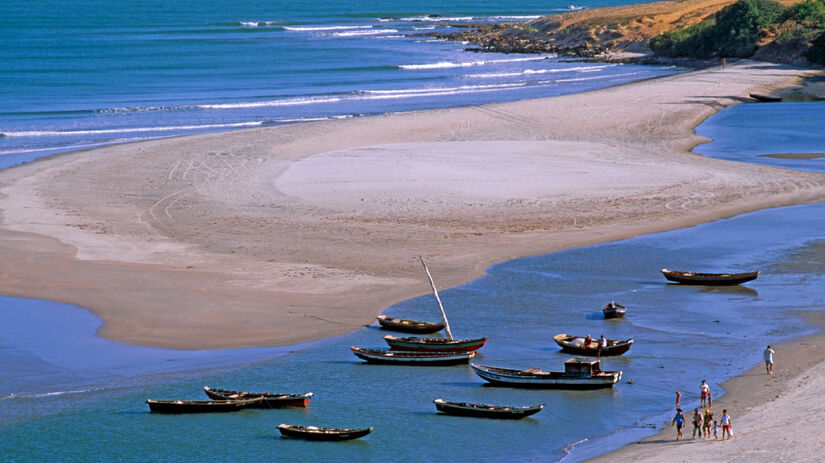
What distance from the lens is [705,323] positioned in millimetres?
27078

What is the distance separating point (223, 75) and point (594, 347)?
71181mm

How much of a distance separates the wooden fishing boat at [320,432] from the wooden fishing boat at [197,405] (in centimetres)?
166

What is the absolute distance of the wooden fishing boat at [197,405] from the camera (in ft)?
70.3

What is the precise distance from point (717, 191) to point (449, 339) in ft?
69.0

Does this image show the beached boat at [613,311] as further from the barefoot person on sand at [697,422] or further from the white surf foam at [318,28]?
the white surf foam at [318,28]

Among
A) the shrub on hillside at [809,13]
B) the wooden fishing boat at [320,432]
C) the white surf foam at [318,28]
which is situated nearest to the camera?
the wooden fishing boat at [320,432]

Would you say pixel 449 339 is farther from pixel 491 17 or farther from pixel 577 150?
pixel 491 17

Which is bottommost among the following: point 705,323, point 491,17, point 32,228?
point 705,323

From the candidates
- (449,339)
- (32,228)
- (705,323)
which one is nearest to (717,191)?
(705,323)

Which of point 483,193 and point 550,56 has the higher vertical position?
point 550,56

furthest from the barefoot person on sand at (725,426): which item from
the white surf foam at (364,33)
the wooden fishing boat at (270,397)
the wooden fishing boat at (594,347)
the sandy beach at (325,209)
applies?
the white surf foam at (364,33)

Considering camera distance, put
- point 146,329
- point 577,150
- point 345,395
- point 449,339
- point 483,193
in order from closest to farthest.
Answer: point 345,395 < point 449,339 < point 146,329 < point 483,193 < point 577,150

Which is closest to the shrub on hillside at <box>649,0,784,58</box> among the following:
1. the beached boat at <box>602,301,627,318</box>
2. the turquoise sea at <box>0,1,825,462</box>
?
the turquoise sea at <box>0,1,825,462</box>

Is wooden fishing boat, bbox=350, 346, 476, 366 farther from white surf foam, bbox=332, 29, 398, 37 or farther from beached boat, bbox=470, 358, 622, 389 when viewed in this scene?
white surf foam, bbox=332, 29, 398, 37
